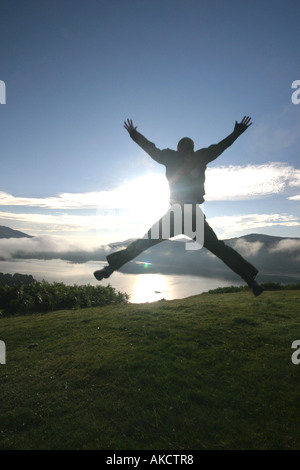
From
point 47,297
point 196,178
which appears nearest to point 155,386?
point 196,178

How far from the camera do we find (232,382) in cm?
587

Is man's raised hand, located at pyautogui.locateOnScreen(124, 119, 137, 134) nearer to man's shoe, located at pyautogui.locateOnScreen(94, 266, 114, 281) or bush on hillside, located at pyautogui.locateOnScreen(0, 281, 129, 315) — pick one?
man's shoe, located at pyautogui.locateOnScreen(94, 266, 114, 281)

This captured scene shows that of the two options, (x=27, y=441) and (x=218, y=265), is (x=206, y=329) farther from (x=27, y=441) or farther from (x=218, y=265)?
(x=218, y=265)

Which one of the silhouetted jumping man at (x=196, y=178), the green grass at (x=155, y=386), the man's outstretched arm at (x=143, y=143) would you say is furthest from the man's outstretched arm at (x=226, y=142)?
the green grass at (x=155, y=386)

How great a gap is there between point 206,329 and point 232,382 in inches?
116

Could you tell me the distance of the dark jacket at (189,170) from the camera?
4.70 meters

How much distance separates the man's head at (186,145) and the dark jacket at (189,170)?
79 mm

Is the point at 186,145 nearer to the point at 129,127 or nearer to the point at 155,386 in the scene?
the point at 129,127

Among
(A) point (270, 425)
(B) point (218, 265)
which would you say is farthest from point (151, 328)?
(B) point (218, 265)

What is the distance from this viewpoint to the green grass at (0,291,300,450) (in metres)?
4.46

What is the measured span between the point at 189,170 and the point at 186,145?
0.49 metres

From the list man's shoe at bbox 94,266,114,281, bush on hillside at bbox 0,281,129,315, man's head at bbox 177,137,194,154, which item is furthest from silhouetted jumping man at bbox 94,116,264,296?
bush on hillside at bbox 0,281,129,315

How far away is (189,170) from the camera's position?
4.70 m

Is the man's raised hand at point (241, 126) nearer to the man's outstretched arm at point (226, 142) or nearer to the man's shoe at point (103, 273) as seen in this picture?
the man's outstretched arm at point (226, 142)
